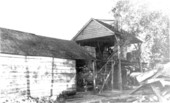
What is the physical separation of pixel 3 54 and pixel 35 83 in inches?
124

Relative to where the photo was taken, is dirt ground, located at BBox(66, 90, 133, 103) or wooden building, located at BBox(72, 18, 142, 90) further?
wooden building, located at BBox(72, 18, 142, 90)

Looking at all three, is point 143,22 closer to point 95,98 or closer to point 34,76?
point 95,98

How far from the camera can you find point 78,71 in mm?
22078

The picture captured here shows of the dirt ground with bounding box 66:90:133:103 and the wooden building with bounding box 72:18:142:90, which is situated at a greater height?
the wooden building with bounding box 72:18:142:90

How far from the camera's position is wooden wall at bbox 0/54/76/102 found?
1295 centimetres

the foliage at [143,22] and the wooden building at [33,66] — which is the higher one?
the foliage at [143,22]

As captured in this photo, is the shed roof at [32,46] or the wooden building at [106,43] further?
the wooden building at [106,43]

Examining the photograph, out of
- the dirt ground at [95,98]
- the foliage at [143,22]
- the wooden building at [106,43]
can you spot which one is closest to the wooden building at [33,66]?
the dirt ground at [95,98]

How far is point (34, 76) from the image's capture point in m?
14.7

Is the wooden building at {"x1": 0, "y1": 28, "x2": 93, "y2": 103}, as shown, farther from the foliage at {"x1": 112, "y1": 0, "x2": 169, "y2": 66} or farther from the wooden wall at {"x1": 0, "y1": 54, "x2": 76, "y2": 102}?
the foliage at {"x1": 112, "y1": 0, "x2": 169, "y2": 66}

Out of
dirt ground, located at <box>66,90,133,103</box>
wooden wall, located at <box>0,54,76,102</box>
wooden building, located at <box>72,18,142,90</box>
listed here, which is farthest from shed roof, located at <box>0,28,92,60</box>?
dirt ground, located at <box>66,90,133,103</box>

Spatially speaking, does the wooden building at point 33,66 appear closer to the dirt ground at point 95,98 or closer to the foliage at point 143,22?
the dirt ground at point 95,98

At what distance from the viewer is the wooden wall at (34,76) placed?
1295cm

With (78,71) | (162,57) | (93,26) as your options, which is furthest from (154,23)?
(78,71)
